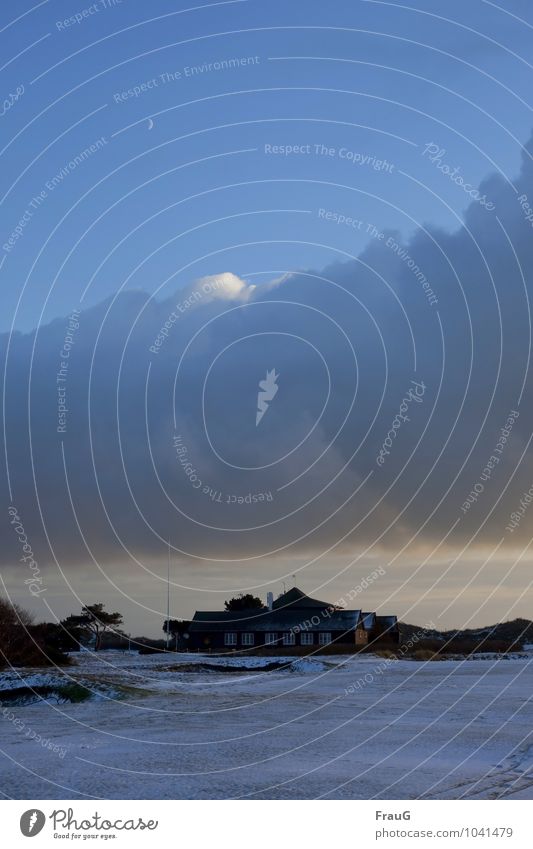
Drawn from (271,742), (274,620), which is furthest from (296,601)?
(271,742)

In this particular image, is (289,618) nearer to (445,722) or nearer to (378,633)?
(378,633)

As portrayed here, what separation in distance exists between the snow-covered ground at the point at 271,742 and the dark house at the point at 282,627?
53.4m

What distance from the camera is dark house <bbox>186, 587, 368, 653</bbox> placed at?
88.9m

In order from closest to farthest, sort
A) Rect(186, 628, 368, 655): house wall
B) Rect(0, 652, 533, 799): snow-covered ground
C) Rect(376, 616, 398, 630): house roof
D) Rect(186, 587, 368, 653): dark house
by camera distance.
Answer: Rect(0, 652, 533, 799): snow-covered ground, Rect(186, 628, 368, 655): house wall, Rect(186, 587, 368, 653): dark house, Rect(376, 616, 398, 630): house roof

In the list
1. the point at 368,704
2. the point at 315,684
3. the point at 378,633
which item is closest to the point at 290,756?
the point at 368,704

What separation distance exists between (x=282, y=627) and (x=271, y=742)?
72892 millimetres

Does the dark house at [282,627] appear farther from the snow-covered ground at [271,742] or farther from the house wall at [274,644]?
the snow-covered ground at [271,742]

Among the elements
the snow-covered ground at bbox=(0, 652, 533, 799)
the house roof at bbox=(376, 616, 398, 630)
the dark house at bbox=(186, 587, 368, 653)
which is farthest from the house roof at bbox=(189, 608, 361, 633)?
the snow-covered ground at bbox=(0, 652, 533, 799)

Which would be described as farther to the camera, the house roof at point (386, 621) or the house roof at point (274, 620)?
the house roof at point (386, 621)

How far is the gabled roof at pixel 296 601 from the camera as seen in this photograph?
9531cm

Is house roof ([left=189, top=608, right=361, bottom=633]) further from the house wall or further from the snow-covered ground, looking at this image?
the snow-covered ground

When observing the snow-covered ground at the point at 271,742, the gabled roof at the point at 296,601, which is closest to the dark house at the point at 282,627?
the gabled roof at the point at 296,601

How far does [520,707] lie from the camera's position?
1034 inches
